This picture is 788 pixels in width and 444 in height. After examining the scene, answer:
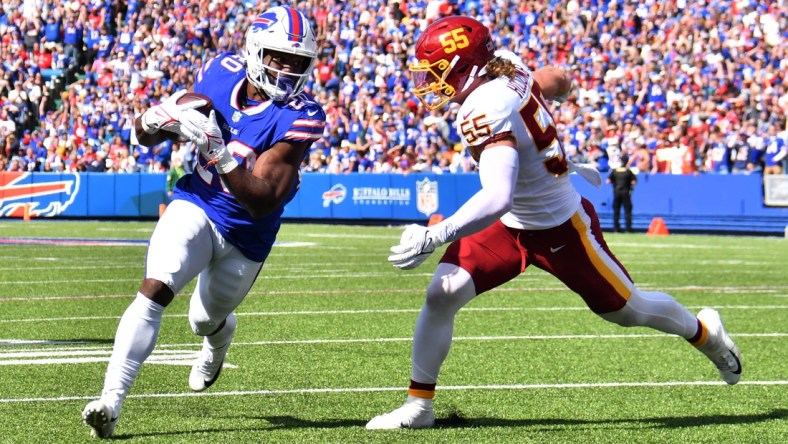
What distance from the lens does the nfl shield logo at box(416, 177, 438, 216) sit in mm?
23766

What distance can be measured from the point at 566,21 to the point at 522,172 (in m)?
20.3

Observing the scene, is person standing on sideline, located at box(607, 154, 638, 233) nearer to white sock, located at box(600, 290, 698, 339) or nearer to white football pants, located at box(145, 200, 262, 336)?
white sock, located at box(600, 290, 698, 339)

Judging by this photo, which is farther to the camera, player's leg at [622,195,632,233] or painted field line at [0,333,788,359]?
player's leg at [622,195,632,233]

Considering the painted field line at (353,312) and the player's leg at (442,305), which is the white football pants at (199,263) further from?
the painted field line at (353,312)

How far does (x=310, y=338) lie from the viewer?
26.7 ft

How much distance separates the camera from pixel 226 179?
4.87 m

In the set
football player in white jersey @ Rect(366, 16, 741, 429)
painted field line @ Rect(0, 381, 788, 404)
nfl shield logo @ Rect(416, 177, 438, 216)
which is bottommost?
nfl shield logo @ Rect(416, 177, 438, 216)

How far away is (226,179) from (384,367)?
2293 millimetres

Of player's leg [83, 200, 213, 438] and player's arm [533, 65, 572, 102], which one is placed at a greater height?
player's arm [533, 65, 572, 102]

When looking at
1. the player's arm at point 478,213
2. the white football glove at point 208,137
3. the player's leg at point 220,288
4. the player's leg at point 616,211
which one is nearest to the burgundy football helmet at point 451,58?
the player's arm at point 478,213

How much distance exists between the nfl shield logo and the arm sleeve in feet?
61.6

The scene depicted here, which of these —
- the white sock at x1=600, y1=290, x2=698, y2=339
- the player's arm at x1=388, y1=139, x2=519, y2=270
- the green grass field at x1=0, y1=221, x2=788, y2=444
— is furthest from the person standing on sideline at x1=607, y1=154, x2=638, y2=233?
the player's arm at x1=388, y1=139, x2=519, y2=270

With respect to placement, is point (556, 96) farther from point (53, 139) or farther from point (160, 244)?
point (53, 139)

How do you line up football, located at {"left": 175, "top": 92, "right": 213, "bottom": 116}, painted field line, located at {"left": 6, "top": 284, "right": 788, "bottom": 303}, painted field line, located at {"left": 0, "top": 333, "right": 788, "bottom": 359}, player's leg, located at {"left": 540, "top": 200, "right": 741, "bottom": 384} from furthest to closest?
1. painted field line, located at {"left": 6, "top": 284, "right": 788, "bottom": 303}
2. painted field line, located at {"left": 0, "top": 333, "right": 788, "bottom": 359}
3. player's leg, located at {"left": 540, "top": 200, "right": 741, "bottom": 384}
4. football, located at {"left": 175, "top": 92, "right": 213, "bottom": 116}
